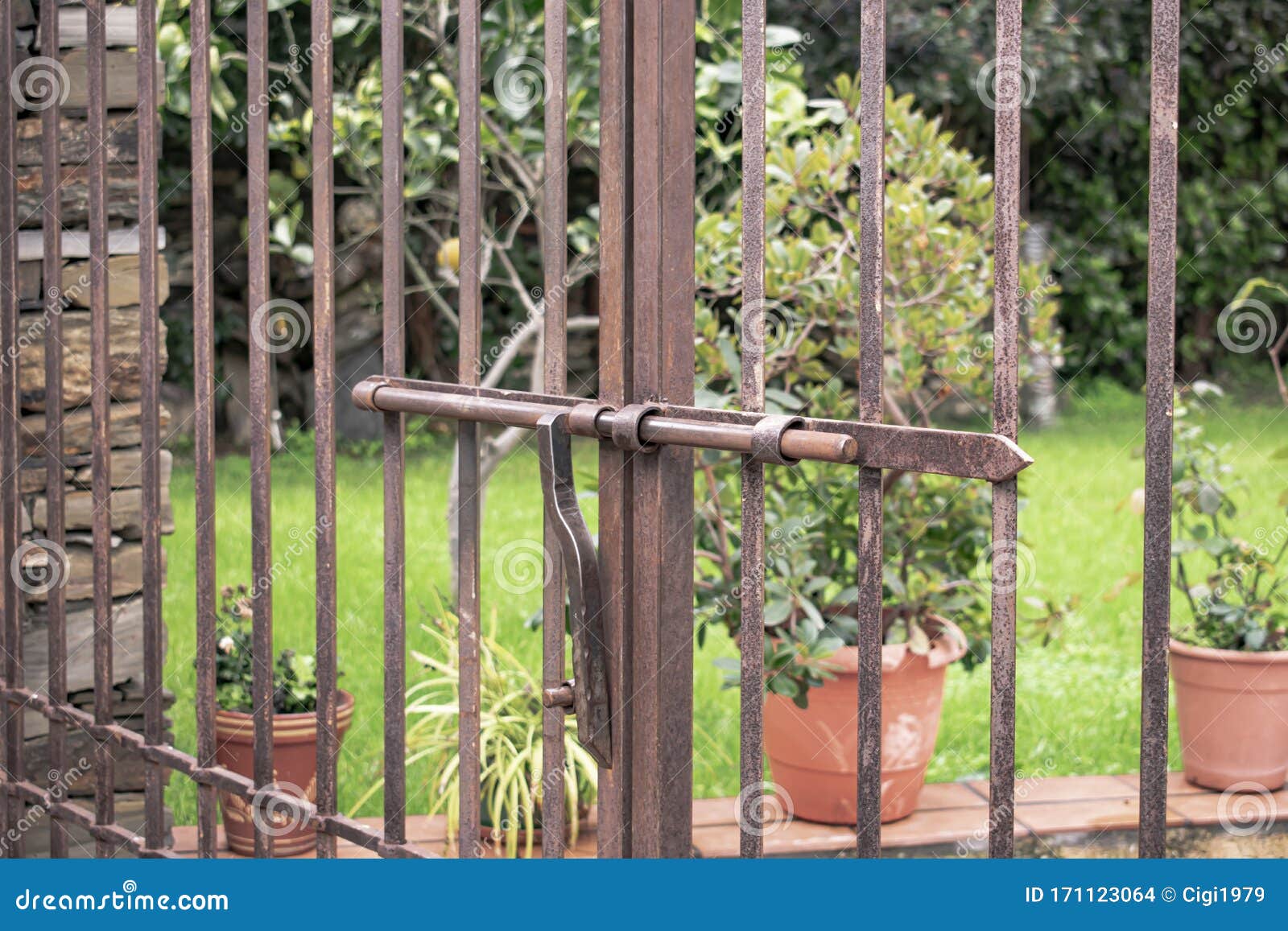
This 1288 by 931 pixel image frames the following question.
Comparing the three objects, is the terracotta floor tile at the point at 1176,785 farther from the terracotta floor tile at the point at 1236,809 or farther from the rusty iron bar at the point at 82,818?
the rusty iron bar at the point at 82,818

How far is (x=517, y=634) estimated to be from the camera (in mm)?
4535

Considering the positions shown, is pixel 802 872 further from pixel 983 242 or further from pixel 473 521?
pixel 983 242

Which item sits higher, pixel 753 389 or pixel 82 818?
pixel 753 389

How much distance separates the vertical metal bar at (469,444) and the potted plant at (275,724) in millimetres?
1446

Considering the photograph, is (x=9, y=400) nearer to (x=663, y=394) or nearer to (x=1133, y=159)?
(x=663, y=394)

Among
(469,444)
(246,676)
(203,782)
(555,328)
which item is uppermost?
(555,328)

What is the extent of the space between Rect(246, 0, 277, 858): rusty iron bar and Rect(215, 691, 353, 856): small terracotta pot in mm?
1235

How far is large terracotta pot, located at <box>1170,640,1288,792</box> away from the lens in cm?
303

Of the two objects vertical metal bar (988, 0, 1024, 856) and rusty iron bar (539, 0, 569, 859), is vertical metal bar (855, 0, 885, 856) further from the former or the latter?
rusty iron bar (539, 0, 569, 859)

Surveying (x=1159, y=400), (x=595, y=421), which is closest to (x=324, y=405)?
(x=595, y=421)

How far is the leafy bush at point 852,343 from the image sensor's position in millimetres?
2949

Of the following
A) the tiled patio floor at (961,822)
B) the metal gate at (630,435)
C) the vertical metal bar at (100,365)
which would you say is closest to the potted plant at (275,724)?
the tiled patio floor at (961,822)

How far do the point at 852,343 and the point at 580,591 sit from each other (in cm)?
194

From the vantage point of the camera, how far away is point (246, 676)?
3.23 meters
